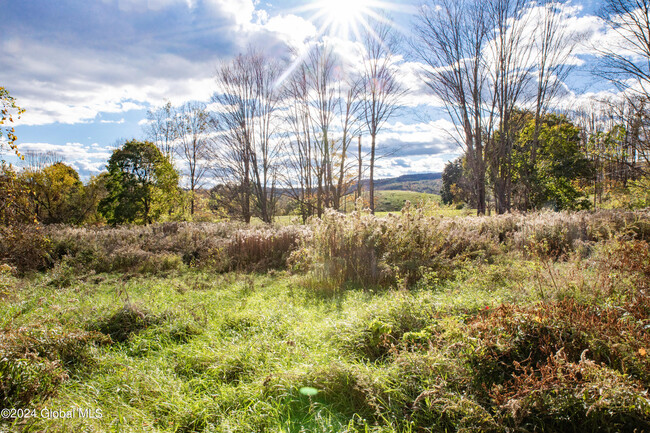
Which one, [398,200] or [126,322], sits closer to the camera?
[126,322]

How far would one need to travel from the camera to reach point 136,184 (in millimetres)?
19578

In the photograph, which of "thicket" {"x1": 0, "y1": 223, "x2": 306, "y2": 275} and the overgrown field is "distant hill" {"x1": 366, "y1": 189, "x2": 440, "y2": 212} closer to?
the overgrown field

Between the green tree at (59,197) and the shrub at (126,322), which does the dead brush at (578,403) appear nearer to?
the shrub at (126,322)

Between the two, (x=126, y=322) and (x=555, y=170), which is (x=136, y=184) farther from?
(x=555, y=170)

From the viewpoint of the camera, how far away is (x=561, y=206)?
687 inches

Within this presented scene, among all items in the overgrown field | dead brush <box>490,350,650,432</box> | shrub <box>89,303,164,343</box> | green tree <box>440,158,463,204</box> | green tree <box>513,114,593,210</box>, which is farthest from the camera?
green tree <box>440,158,463,204</box>

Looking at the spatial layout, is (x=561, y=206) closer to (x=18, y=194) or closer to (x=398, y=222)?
(x=398, y=222)

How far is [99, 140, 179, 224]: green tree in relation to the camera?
63.5 ft

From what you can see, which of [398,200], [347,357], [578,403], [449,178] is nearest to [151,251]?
[347,357]

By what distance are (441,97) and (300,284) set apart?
43.9ft

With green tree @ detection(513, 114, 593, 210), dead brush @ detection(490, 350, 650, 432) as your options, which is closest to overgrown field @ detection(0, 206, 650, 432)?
dead brush @ detection(490, 350, 650, 432)

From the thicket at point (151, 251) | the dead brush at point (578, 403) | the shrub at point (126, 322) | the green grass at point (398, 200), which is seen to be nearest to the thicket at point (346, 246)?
the thicket at point (151, 251)

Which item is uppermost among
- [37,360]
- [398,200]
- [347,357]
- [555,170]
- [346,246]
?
[555,170]

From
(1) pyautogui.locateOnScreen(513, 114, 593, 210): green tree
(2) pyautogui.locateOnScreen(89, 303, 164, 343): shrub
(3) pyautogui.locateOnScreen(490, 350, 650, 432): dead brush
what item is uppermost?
(1) pyautogui.locateOnScreen(513, 114, 593, 210): green tree
